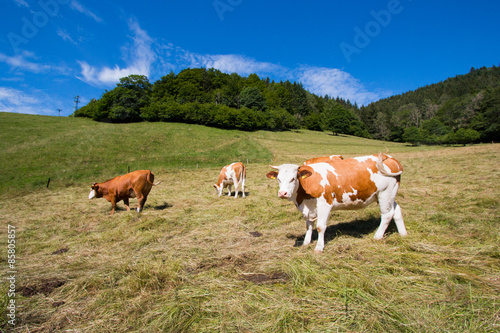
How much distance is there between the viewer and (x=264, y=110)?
65500 millimetres

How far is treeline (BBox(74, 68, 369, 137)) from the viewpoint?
51.0 meters

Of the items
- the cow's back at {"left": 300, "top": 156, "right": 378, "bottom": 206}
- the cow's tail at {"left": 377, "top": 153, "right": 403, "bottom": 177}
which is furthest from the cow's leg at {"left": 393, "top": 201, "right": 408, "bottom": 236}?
the cow's tail at {"left": 377, "top": 153, "right": 403, "bottom": 177}

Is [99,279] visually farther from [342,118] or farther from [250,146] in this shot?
[342,118]

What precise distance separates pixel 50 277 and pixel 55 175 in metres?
19.2

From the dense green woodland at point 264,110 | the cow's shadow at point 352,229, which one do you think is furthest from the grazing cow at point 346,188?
the dense green woodland at point 264,110

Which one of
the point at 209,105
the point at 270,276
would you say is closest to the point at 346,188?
the point at 270,276

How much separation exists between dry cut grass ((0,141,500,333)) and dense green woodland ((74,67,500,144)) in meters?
46.5

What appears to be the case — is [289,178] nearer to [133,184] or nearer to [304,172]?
[304,172]

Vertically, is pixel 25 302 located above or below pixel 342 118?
below

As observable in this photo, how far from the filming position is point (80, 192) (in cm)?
1475

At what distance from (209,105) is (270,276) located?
5319 centimetres

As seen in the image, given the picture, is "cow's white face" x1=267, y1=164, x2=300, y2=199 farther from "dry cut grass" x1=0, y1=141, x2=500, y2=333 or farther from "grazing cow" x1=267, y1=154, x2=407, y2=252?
"dry cut grass" x1=0, y1=141, x2=500, y2=333

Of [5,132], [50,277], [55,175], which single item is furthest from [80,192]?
[5,132]

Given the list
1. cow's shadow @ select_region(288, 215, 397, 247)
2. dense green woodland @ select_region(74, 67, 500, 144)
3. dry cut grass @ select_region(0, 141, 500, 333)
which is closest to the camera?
dry cut grass @ select_region(0, 141, 500, 333)
